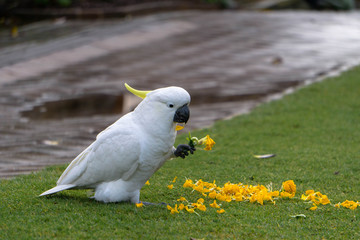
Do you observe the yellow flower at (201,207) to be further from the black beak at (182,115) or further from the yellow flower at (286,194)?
the yellow flower at (286,194)

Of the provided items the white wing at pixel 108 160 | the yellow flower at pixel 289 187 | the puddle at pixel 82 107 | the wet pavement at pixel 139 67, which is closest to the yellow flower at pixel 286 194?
the yellow flower at pixel 289 187

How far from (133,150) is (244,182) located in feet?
4.03

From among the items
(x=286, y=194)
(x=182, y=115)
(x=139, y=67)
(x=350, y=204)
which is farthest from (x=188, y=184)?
(x=139, y=67)

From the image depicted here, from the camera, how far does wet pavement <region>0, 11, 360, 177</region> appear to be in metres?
6.22

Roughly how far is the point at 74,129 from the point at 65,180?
273 cm

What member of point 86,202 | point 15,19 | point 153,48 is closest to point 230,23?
point 153,48

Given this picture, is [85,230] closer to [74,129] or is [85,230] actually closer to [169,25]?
[74,129]

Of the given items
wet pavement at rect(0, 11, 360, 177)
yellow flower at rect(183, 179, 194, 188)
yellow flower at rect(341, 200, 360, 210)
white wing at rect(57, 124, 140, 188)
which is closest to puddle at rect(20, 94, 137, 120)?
wet pavement at rect(0, 11, 360, 177)

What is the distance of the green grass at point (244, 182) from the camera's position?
313 centimetres

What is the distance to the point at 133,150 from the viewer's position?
334cm

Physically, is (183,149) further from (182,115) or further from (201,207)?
(201,207)

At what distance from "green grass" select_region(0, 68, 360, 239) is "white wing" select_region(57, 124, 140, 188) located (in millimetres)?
183

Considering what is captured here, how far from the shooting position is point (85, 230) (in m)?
3.08

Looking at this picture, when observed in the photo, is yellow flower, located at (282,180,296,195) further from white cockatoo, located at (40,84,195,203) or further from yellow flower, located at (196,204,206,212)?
white cockatoo, located at (40,84,195,203)
